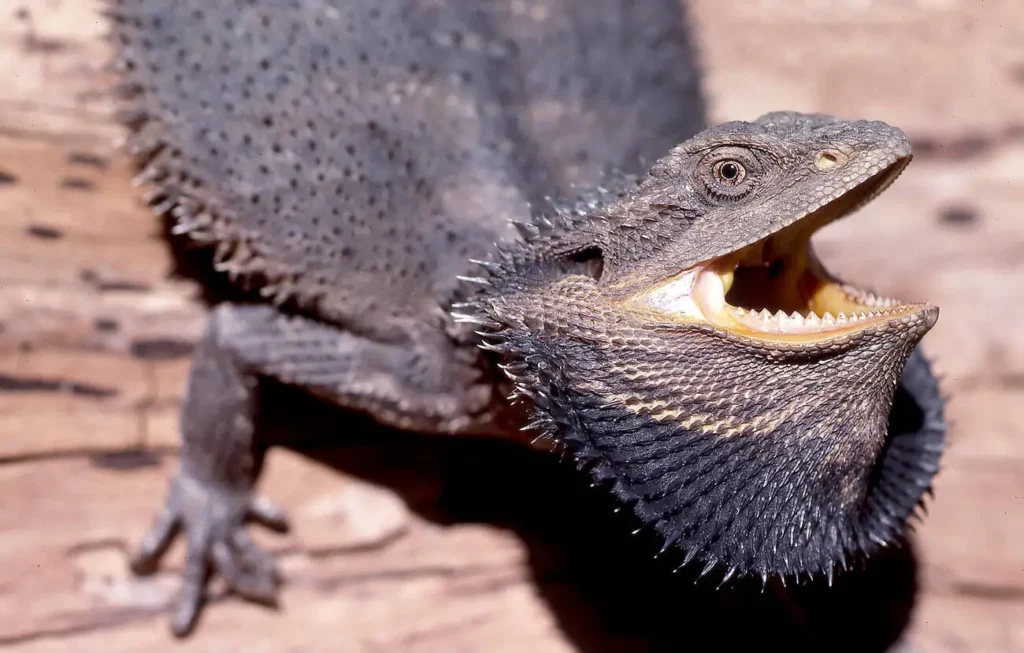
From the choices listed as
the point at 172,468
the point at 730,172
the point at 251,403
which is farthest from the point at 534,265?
the point at 172,468

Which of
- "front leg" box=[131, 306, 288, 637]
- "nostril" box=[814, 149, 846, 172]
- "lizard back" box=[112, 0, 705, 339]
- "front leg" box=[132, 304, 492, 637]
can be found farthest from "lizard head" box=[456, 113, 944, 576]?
"front leg" box=[131, 306, 288, 637]

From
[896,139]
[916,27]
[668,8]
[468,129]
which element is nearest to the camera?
[896,139]

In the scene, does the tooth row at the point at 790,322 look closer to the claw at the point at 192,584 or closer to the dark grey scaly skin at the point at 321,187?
the dark grey scaly skin at the point at 321,187

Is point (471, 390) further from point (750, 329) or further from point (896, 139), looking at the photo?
point (896, 139)

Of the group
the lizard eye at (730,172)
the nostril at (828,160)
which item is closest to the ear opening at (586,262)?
the lizard eye at (730,172)

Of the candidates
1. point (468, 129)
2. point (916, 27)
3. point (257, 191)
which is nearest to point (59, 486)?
point (257, 191)

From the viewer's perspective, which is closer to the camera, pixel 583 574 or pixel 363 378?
pixel 363 378

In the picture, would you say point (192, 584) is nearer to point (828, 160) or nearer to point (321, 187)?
point (321, 187)
